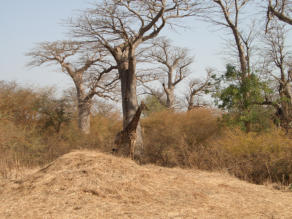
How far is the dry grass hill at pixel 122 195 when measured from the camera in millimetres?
4848

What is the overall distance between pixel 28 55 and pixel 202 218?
15300 millimetres

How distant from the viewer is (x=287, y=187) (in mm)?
7078

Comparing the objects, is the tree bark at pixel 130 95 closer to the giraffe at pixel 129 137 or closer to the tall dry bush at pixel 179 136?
the tall dry bush at pixel 179 136

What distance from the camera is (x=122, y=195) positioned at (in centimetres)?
554

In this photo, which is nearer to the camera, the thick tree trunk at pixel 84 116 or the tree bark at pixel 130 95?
the tree bark at pixel 130 95

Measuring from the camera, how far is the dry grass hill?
4.85 m

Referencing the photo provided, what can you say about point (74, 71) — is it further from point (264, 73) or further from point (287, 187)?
point (287, 187)

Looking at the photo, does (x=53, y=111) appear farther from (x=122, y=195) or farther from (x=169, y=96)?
(x=122, y=195)

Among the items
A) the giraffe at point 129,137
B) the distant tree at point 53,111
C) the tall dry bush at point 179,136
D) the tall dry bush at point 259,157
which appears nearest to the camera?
the tall dry bush at point 259,157

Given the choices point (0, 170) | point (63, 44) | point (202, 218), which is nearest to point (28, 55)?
point (63, 44)

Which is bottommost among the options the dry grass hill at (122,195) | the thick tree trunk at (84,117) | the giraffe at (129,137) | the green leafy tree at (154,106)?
the dry grass hill at (122,195)

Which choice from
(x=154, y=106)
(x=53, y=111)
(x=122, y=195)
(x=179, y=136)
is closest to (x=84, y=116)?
(x=53, y=111)

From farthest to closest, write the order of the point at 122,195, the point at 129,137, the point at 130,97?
the point at 130,97 → the point at 129,137 → the point at 122,195

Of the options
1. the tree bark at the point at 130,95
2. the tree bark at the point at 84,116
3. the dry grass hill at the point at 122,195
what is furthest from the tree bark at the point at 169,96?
the dry grass hill at the point at 122,195
